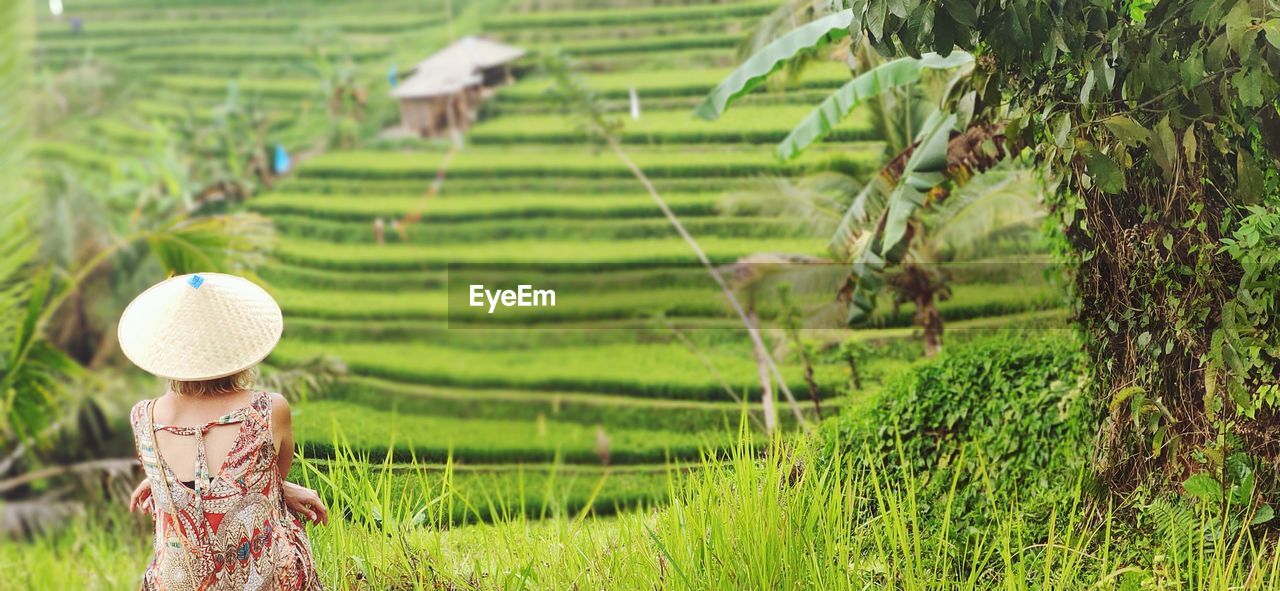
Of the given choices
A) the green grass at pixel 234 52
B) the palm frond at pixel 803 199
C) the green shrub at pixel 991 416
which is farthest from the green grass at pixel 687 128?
the green shrub at pixel 991 416

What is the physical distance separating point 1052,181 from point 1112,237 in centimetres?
17

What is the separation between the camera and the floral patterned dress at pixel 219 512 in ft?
Answer: 5.17

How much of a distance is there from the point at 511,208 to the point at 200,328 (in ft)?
17.3

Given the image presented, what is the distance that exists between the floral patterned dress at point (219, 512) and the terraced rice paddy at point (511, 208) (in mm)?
2969

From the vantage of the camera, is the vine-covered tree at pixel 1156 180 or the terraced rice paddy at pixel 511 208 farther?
the terraced rice paddy at pixel 511 208

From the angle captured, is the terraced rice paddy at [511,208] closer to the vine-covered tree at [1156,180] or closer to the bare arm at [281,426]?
the vine-covered tree at [1156,180]

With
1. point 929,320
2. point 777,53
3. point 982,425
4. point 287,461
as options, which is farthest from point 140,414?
point 929,320

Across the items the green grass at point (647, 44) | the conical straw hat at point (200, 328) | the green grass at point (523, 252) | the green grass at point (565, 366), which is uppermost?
the green grass at point (647, 44)

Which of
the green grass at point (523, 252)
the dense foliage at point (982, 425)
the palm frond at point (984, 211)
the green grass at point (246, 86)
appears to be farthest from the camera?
the green grass at point (246, 86)

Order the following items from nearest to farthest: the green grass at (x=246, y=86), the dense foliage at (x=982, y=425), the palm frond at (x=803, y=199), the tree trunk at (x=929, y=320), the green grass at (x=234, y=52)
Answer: the dense foliage at (x=982, y=425) < the tree trunk at (x=929, y=320) < the palm frond at (x=803, y=199) < the green grass at (x=246, y=86) < the green grass at (x=234, y=52)

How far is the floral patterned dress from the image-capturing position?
1.58 meters

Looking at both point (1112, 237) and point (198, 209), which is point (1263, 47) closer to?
point (1112, 237)

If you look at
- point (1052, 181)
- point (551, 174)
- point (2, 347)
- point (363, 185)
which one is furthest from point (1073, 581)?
point (363, 185)

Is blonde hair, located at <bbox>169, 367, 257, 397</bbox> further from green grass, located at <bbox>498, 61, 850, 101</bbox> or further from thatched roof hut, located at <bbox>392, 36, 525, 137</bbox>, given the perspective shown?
thatched roof hut, located at <bbox>392, 36, 525, 137</bbox>
